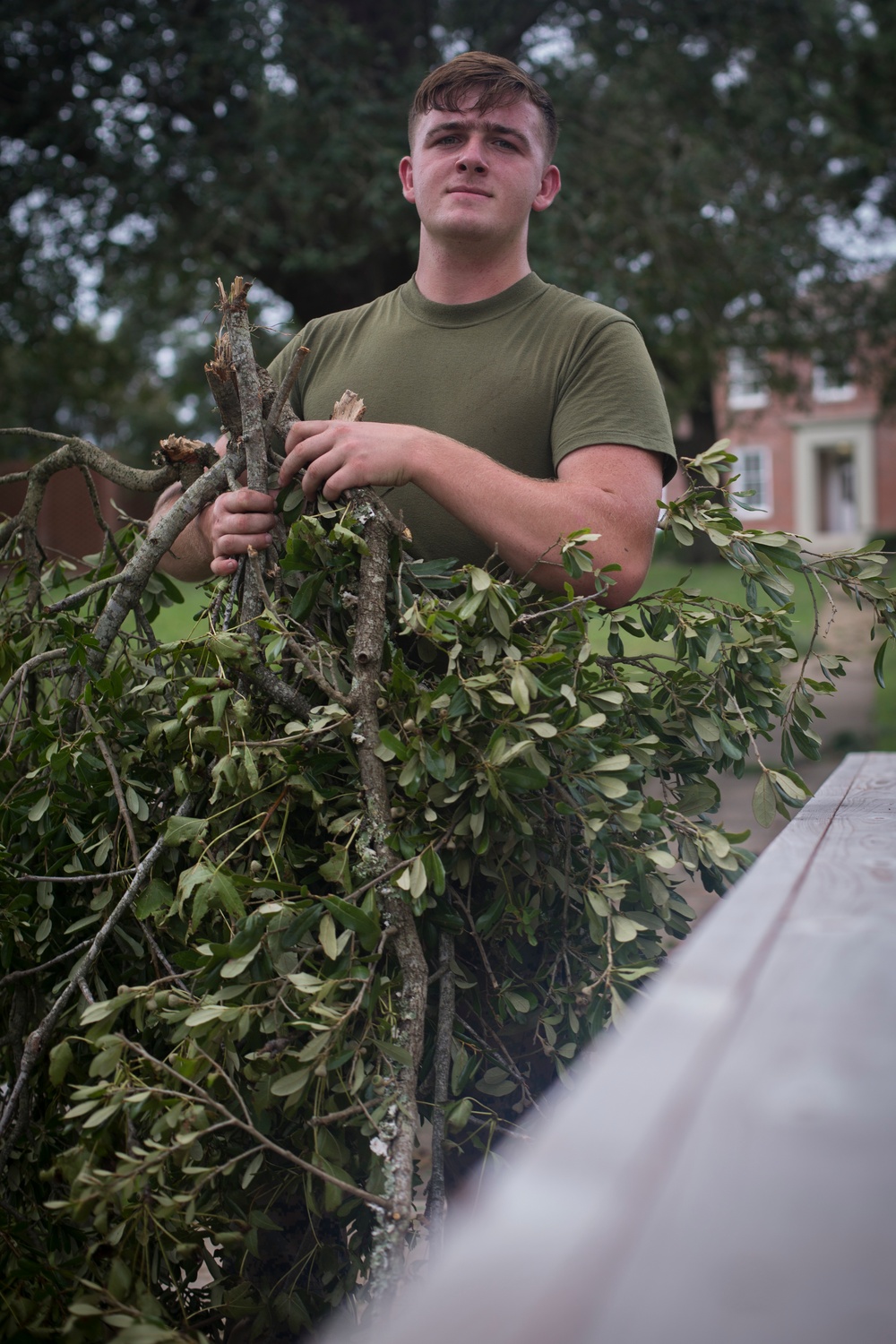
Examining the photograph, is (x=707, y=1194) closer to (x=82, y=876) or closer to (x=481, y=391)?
(x=82, y=876)

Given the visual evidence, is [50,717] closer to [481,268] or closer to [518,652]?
[518,652]

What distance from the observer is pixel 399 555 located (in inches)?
74.0

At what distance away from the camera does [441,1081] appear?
5.70 ft

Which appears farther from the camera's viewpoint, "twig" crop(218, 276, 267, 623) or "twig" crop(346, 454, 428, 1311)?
"twig" crop(218, 276, 267, 623)

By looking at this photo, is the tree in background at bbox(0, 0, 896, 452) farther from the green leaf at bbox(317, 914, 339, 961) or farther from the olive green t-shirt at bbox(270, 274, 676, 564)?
the green leaf at bbox(317, 914, 339, 961)

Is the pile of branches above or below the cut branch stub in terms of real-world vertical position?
below

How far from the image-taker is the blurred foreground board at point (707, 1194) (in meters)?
0.61

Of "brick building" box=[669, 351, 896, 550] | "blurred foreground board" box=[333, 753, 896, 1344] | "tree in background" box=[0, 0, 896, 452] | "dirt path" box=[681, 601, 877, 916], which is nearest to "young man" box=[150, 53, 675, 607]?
"blurred foreground board" box=[333, 753, 896, 1344]

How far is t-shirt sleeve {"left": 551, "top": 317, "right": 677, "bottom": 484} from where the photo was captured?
7.29ft

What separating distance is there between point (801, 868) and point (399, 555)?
792mm

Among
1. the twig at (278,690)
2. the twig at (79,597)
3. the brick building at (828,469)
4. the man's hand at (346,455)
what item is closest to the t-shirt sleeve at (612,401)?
the man's hand at (346,455)

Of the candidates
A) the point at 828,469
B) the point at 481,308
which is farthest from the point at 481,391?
the point at 828,469

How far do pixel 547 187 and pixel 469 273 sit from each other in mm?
407

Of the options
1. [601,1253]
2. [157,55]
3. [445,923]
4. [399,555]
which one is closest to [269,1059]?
[445,923]
